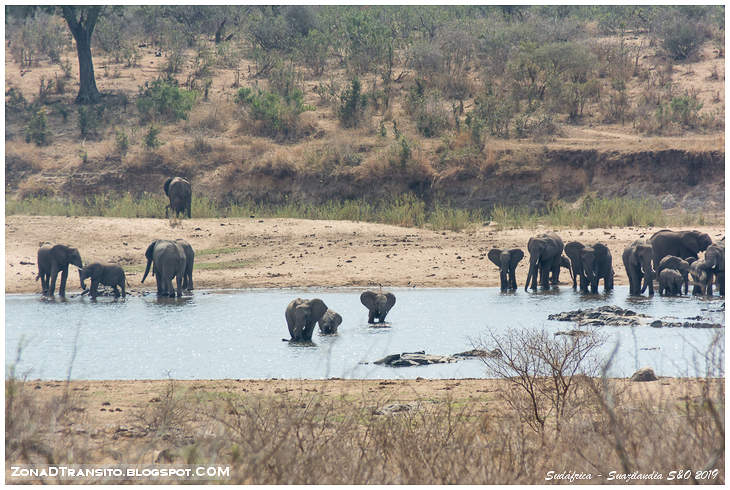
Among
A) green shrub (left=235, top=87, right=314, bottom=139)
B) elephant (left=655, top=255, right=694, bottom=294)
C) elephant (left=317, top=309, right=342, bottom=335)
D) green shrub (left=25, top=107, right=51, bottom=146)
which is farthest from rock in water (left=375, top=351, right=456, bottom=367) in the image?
green shrub (left=25, top=107, right=51, bottom=146)

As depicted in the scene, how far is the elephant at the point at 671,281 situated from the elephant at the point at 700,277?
0.27m

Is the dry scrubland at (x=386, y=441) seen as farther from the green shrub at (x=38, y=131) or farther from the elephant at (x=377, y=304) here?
the green shrub at (x=38, y=131)

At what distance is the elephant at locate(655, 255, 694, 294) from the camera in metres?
18.7

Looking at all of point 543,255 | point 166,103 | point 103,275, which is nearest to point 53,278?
point 103,275

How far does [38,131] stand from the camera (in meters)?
36.4

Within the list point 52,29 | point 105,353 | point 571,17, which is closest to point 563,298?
point 105,353

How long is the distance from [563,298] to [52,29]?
38.7 meters

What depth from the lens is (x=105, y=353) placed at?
1288cm

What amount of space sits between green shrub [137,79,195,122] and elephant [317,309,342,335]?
24371mm

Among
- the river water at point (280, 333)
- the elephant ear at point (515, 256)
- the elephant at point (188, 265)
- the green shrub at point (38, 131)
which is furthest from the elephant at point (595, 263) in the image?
the green shrub at point (38, 131)

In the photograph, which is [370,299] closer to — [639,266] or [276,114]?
[639,266]

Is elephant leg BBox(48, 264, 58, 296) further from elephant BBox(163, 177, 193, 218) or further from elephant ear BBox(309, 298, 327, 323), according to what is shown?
elephant BBox(163, 177, 193, 218)

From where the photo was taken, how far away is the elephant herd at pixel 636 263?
18172 millimetres

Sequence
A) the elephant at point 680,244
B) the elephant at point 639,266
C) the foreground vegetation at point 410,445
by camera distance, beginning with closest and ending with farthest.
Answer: the foreground vegetation at point 410,445 < the elephant at point 639,266 < the elephant at point 680,244
